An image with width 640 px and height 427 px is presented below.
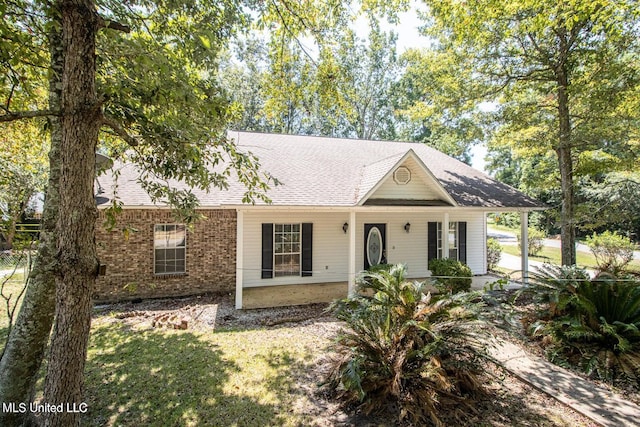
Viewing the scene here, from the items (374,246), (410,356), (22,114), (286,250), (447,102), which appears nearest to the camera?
(22,114)

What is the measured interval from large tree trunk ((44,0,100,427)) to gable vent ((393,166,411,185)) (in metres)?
8.26

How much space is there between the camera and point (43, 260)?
358 cm

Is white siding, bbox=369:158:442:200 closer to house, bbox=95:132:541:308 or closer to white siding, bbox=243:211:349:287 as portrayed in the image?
house, bbox=95:132:541:308

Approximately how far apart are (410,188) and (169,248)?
7.82 metres

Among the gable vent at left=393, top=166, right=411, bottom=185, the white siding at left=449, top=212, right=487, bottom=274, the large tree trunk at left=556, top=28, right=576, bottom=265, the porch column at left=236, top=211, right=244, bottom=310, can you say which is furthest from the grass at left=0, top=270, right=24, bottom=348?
the large tree trunk at left=556, top=28, right=576, bottom=265

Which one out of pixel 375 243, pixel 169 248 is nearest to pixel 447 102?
pixel 375 243

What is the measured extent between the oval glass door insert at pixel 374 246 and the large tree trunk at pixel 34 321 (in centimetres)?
923

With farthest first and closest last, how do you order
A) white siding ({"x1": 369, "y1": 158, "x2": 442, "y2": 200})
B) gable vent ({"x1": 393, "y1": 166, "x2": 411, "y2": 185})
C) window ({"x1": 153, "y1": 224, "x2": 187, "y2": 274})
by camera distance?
1. gable vent ({"x1": 393, "y1": 166, "x2": 411, "y2": 185})
2. white siding ({"x1": 369, "y1": 158, "x2": 442, "y2": 200})
3. window ({"x1": 153, "y1": 224, "x2": 187, "y2": 274})

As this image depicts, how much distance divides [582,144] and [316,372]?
415 inches

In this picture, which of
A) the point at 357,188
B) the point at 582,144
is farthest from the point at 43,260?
the point at 582,144

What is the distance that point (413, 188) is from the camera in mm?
10078

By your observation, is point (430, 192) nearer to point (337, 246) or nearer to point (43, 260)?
point (337, 246)

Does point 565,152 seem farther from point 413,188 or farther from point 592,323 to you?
point 592,323

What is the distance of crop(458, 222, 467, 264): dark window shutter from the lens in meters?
12.4
